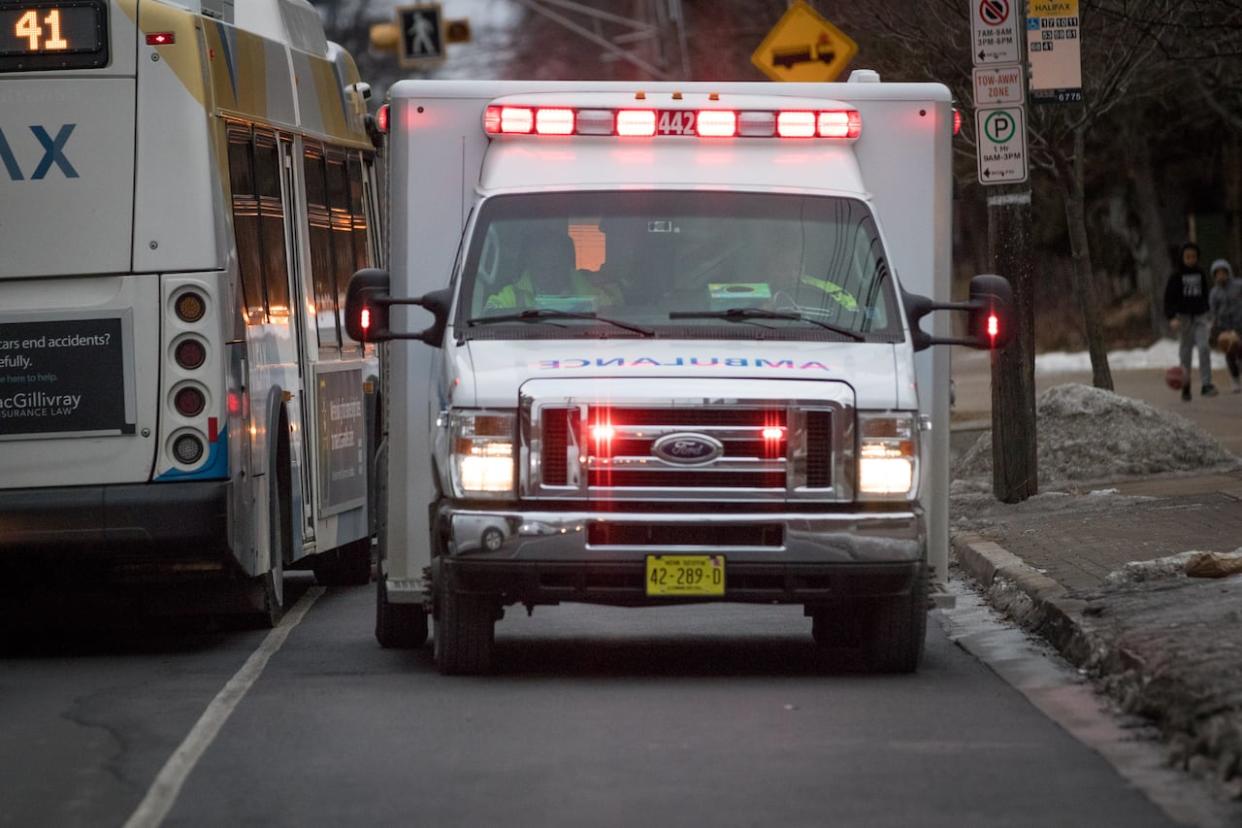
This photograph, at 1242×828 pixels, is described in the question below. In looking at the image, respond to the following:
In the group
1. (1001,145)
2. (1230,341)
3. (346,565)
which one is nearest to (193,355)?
(346,565)

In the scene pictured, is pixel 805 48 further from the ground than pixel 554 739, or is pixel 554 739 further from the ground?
pixel 805 48

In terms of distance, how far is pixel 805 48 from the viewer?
22.9 meters

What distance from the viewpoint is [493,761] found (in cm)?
881

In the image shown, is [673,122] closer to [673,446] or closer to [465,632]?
[673,446]

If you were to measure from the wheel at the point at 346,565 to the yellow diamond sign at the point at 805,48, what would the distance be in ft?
26.0

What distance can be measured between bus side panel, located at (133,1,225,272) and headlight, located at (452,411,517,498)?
83.8 inches

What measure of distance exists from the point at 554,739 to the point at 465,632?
5.88ft

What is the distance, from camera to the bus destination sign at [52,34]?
40.1 ft

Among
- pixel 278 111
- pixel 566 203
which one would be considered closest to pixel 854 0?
pixel 278 111

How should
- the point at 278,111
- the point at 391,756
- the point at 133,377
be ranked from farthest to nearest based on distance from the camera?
the point at 278,111
the point at 133,377
the point at 391,756

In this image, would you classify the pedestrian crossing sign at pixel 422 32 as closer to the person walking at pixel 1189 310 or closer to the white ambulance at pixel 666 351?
the person walking at pixel 1189 310

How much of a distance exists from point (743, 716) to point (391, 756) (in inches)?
60.9

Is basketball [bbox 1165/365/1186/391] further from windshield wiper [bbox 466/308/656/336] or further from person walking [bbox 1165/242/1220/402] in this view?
windshield wiper [bbox 466/308/656/336]

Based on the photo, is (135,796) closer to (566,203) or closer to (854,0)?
(566,203)
